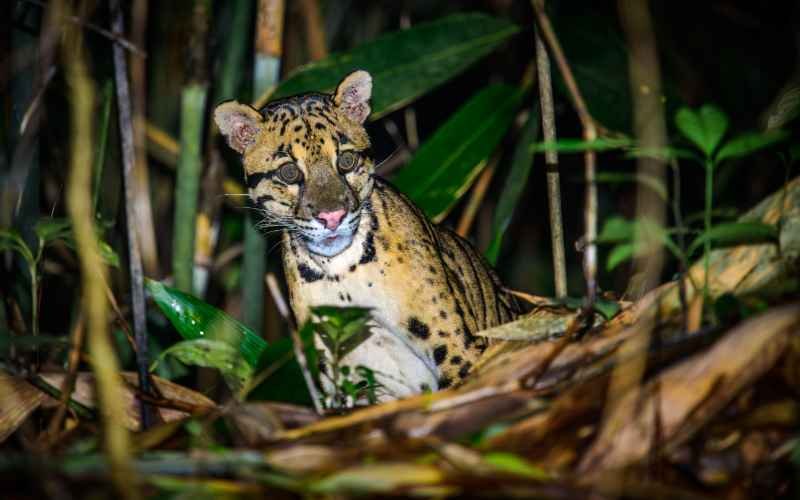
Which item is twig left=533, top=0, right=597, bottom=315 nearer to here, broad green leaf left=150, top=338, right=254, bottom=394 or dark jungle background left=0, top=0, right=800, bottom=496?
dark jungle background left=0, top=0, right=800, bottom=496

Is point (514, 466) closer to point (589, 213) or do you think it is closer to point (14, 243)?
point (589, 213)

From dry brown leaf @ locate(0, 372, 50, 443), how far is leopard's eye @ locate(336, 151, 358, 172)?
1.54 meters

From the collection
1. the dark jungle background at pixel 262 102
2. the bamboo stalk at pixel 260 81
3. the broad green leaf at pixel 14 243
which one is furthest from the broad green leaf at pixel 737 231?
the bamboo stalk at pixel 260 81

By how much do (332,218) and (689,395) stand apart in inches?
A: 76.4

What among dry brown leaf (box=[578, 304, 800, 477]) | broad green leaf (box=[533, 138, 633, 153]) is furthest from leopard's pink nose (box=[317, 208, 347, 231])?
dry brown leaf (box=[578, 304, 800, 477])

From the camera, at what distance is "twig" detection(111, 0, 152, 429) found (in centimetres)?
266

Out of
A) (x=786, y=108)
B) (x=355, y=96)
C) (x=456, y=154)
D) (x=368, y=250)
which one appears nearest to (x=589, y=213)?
(x=786, y=108)

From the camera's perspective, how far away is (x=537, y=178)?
6707mm

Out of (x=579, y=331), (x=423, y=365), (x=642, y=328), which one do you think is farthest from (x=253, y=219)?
(x=642, y=328)

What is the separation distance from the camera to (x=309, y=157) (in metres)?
3.95

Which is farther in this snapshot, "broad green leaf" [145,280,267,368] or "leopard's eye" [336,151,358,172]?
"leopard's eye" [336,151,358,172]

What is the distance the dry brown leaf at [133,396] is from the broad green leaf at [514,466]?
113cm

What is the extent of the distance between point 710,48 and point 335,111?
13.2 ft

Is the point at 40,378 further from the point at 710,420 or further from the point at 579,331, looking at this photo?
the point at 710,420
